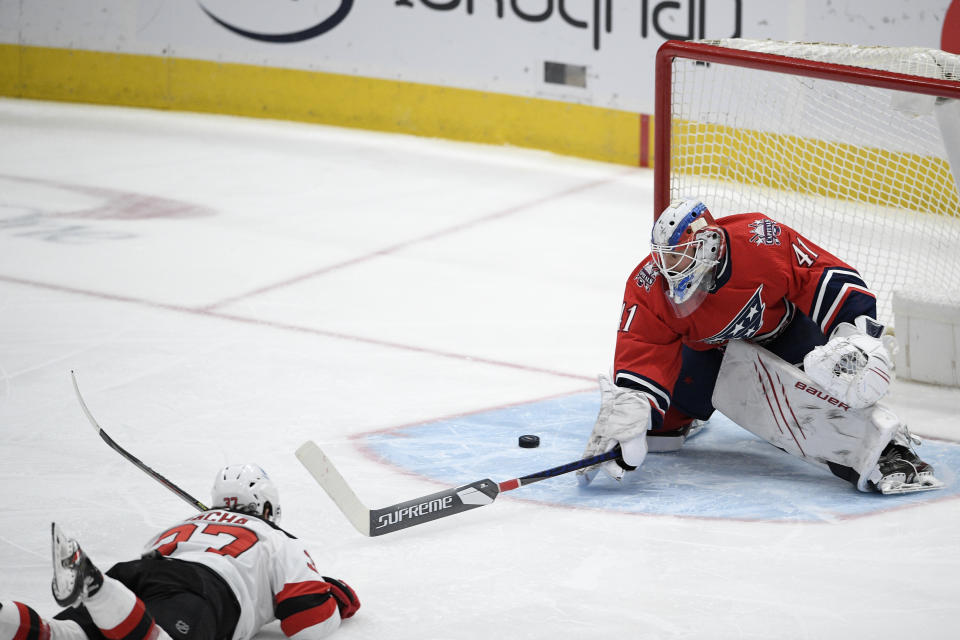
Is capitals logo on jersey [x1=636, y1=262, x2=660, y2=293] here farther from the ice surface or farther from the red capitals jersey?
the ice surface

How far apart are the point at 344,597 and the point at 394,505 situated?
50cm

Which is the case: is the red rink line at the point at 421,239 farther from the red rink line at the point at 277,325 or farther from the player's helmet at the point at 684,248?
the player's helmet at the point at 684,248

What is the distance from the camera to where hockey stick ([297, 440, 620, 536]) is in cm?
326

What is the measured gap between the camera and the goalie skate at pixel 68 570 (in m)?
2.34

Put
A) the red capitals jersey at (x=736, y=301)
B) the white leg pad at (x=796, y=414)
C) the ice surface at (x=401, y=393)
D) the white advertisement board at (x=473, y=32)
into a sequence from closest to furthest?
the ice surface at (x=401, y=393), the white leg pad at (x=796, y=414), the red capitals jersey at (x=736, y=301), the white advertisement board at (x=473, y=32)

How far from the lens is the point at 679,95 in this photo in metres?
6.65

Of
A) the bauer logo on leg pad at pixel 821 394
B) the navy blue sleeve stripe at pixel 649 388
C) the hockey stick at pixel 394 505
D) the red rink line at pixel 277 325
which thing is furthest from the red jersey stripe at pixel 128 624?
the red rink line at pixel 277 325

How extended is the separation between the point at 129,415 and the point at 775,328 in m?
1.85

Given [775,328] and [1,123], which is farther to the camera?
[1,123]

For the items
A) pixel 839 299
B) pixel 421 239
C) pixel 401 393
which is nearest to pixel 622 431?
pixel 839 299

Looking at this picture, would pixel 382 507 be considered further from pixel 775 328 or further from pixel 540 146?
pixel 540 146

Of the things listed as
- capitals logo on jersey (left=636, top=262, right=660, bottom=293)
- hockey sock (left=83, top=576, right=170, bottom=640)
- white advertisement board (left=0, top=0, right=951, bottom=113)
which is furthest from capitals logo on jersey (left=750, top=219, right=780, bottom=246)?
white advertisement board (left=0, top=0, right=951, bottom=113)

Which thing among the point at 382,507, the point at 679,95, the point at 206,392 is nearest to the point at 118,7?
the point at 679,95

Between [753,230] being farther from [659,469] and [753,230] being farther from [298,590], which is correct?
[298,590]
